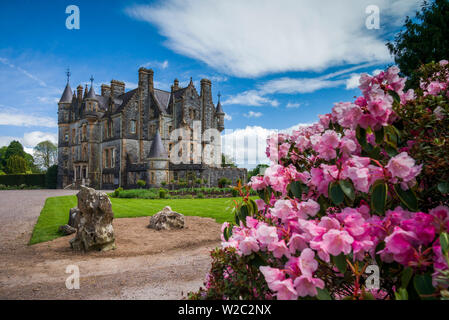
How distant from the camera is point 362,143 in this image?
1728 mm

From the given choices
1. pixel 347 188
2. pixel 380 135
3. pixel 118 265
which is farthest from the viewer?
pixel 118 265

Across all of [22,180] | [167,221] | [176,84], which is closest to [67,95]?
[22,180]

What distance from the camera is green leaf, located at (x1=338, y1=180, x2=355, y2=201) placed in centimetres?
155

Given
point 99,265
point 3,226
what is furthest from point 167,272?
point 3,226

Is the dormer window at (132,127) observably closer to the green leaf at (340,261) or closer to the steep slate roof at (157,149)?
the steep slate roof at (157,149)

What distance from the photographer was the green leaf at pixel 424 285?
125 centimetres

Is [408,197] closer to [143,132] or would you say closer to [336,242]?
[336,242]

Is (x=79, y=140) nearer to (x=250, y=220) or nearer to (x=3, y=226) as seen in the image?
(x=3, y=226)

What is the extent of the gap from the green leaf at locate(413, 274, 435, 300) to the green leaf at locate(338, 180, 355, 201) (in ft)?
1.57

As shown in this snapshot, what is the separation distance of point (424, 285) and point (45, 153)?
9227 cm

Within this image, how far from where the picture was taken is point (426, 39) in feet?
54.6

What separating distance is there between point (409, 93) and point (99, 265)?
288 inches
